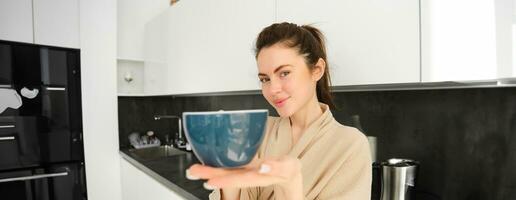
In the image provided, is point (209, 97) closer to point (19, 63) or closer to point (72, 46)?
point (72, 46)

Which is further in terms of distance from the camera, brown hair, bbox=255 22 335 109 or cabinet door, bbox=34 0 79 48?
cabinet door, bbox=34 0 79 48

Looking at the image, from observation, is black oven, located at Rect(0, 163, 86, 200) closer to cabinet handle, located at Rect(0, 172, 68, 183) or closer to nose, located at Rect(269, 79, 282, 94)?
cabinet handle, located at Rect(0, 172, 68, 183)

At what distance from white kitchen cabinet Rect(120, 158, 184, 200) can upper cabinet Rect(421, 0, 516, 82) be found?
3.71 ft

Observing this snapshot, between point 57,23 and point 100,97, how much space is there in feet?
1.88

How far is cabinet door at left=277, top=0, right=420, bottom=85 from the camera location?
2.33ft

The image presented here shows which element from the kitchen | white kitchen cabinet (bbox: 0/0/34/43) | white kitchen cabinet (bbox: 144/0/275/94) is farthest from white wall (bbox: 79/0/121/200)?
white kitchen cabinet (bbox: 144/0/275/94)

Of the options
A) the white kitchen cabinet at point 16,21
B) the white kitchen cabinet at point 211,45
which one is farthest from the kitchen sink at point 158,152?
the white kitchen cabinet at point 16,21

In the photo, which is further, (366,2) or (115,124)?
(115,124)

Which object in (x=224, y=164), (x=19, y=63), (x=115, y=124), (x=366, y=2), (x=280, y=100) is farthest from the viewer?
(x=115, y=124)

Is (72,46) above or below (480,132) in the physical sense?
above

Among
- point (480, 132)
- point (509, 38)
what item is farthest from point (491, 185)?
point (509, 38)

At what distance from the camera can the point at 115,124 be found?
2.15 metres

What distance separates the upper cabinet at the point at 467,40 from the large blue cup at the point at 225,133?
55 centimetres

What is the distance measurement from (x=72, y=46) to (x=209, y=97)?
3.38 ft
